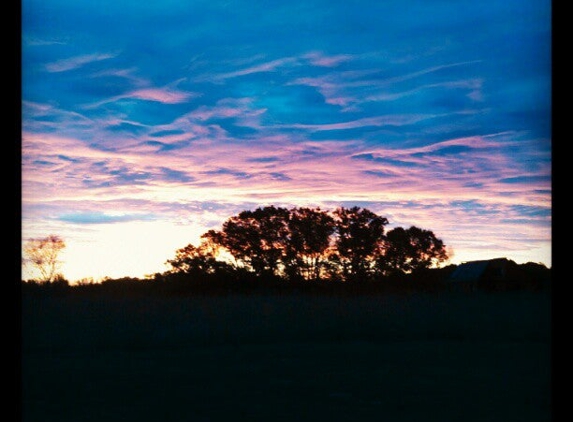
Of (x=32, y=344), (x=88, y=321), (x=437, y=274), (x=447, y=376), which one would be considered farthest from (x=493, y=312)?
(x=437, y=274)

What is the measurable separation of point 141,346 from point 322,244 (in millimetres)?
12127

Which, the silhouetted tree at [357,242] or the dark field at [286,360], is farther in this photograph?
the silhouetted tree at [357,242]

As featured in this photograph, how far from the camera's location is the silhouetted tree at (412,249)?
67.9 feet

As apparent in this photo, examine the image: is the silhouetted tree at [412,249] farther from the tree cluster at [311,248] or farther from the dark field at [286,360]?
the dark field at [286,360]

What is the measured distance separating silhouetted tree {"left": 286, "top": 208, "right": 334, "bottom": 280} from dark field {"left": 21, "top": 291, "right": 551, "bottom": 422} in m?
6.30

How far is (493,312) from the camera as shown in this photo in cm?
1165

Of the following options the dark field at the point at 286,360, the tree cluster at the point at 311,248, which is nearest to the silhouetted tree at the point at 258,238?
the tree cluster at the point at 311,248

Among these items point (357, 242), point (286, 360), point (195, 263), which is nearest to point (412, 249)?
point (357, 242)

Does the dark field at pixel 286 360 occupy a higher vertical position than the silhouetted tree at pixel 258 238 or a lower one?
lower

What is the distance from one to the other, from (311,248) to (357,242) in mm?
1511

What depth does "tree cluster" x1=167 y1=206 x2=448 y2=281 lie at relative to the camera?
64.2ft

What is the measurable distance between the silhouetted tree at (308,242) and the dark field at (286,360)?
630 cm
